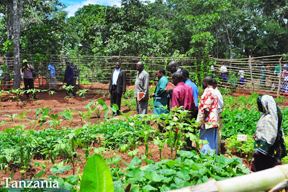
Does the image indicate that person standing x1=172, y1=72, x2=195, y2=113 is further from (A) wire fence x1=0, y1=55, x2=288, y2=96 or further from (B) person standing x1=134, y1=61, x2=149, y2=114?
(A) wire fence x1=0, y1=55, x2=288, y2=96

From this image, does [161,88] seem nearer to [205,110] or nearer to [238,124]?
[205,110]

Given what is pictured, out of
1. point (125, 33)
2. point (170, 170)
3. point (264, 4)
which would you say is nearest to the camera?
point (170, 170)

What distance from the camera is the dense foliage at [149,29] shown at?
13.3m

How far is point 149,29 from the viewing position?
49.9 feet

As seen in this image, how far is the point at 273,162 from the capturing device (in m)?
3.19

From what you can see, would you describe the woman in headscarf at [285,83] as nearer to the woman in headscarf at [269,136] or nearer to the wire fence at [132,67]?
the wire fence at [132,67]

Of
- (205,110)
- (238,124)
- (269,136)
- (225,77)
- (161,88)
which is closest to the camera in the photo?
(269,136)

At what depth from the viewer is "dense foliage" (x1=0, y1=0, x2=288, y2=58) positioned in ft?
43.6

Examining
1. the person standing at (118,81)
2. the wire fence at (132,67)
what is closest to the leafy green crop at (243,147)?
the person standing at (118,81)

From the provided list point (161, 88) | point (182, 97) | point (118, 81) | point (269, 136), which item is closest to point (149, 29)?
point (118, 81)

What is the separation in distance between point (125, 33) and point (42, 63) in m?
5.37

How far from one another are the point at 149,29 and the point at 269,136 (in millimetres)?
13123

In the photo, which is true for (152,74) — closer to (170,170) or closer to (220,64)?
(220,64)

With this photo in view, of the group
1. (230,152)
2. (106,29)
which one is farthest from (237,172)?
(106,29)
